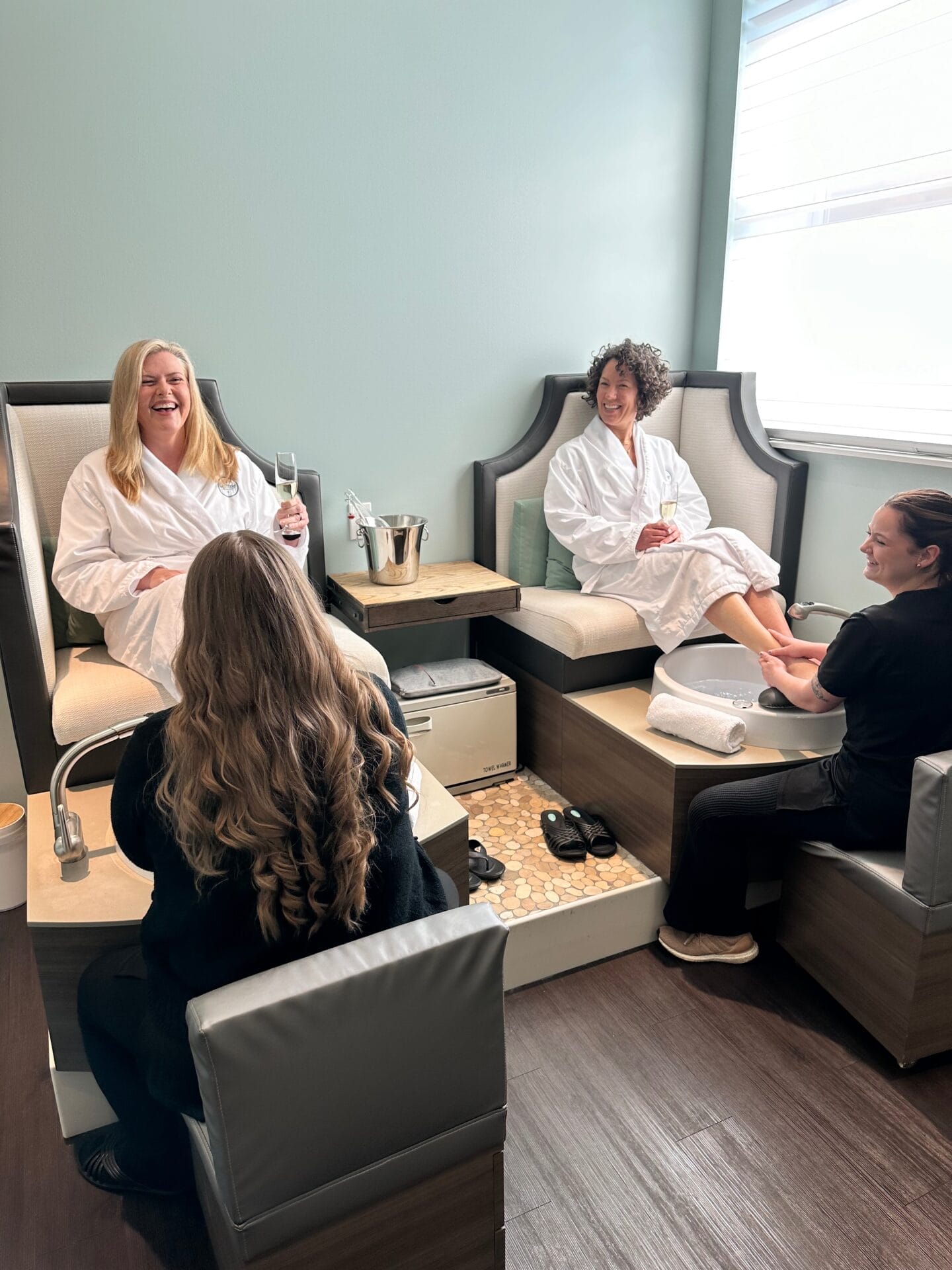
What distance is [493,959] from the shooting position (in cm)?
107

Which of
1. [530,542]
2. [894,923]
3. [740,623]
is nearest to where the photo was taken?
[894,923]

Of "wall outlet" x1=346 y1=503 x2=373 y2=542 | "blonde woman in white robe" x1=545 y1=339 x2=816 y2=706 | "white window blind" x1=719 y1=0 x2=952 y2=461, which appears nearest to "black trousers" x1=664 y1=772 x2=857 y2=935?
"blonde woman in white robe" x1=545 y1=339 x2=816 y2=706

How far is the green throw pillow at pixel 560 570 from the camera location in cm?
301

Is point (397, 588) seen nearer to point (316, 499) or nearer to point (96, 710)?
point (316, 499)

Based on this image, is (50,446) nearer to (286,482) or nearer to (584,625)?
(286,482)

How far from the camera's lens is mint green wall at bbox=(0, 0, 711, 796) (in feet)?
7.84

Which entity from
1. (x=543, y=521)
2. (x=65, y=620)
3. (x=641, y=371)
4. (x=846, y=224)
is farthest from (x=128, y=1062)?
(x=846, y=224)

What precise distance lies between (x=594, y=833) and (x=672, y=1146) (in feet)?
2.79

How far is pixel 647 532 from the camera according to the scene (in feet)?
9.02

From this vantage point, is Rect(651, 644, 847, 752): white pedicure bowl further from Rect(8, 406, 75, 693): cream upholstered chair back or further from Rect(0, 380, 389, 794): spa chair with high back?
Rect(8, 406, 75, 693): cream upholstered chair back

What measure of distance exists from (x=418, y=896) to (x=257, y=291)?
6.88 feet

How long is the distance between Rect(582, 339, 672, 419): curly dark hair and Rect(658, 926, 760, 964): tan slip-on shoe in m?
1.78

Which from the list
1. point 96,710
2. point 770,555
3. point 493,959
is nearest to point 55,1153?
point 96,710

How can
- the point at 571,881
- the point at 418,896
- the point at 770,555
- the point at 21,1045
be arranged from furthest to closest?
the point at 770,555
the point at 571,881
the point at 21,1045
the point at 418,896
